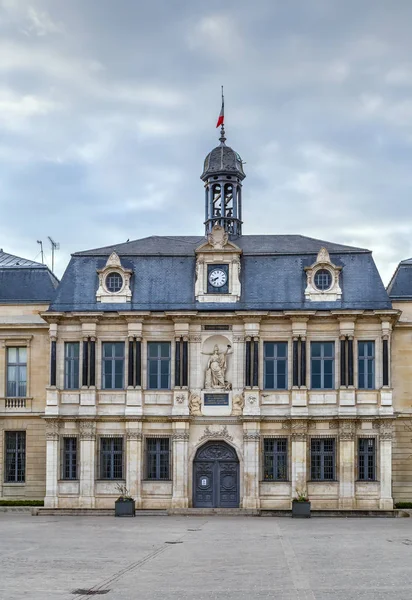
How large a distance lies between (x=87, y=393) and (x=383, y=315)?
1554cm

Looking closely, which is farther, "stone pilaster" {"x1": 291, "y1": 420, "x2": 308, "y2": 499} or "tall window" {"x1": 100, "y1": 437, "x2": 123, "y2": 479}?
"tall window" {"x1": 100, "y1": 437, "x2": 123, "y2": 479}

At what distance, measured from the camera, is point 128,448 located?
54062 mm

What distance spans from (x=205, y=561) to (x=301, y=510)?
2135 centimetres

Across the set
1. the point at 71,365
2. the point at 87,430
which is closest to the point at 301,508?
the point at 87,430

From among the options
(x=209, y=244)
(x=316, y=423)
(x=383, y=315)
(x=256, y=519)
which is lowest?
(x=256, y=519)

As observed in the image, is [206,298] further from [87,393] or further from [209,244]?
[87,393]

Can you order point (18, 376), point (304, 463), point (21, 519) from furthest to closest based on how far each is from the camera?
point (18, 376) < point (304, 463) < point (21, 519)

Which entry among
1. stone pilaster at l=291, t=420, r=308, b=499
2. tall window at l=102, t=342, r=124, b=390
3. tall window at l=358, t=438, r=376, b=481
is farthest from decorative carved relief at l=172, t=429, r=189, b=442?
tall window at l=358, t=438, r=376, b=481

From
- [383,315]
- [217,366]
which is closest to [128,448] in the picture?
[217,366]

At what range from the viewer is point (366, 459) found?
176 ft

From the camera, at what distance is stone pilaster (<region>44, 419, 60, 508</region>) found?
177 feet

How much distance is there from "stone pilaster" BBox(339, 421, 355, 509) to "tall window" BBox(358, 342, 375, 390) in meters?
2.15

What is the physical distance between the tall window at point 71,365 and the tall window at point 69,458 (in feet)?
9.10

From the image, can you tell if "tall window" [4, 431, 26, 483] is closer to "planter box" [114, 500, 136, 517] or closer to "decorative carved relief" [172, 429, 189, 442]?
"decorative carved relief" [172, 429, 189, 442]
